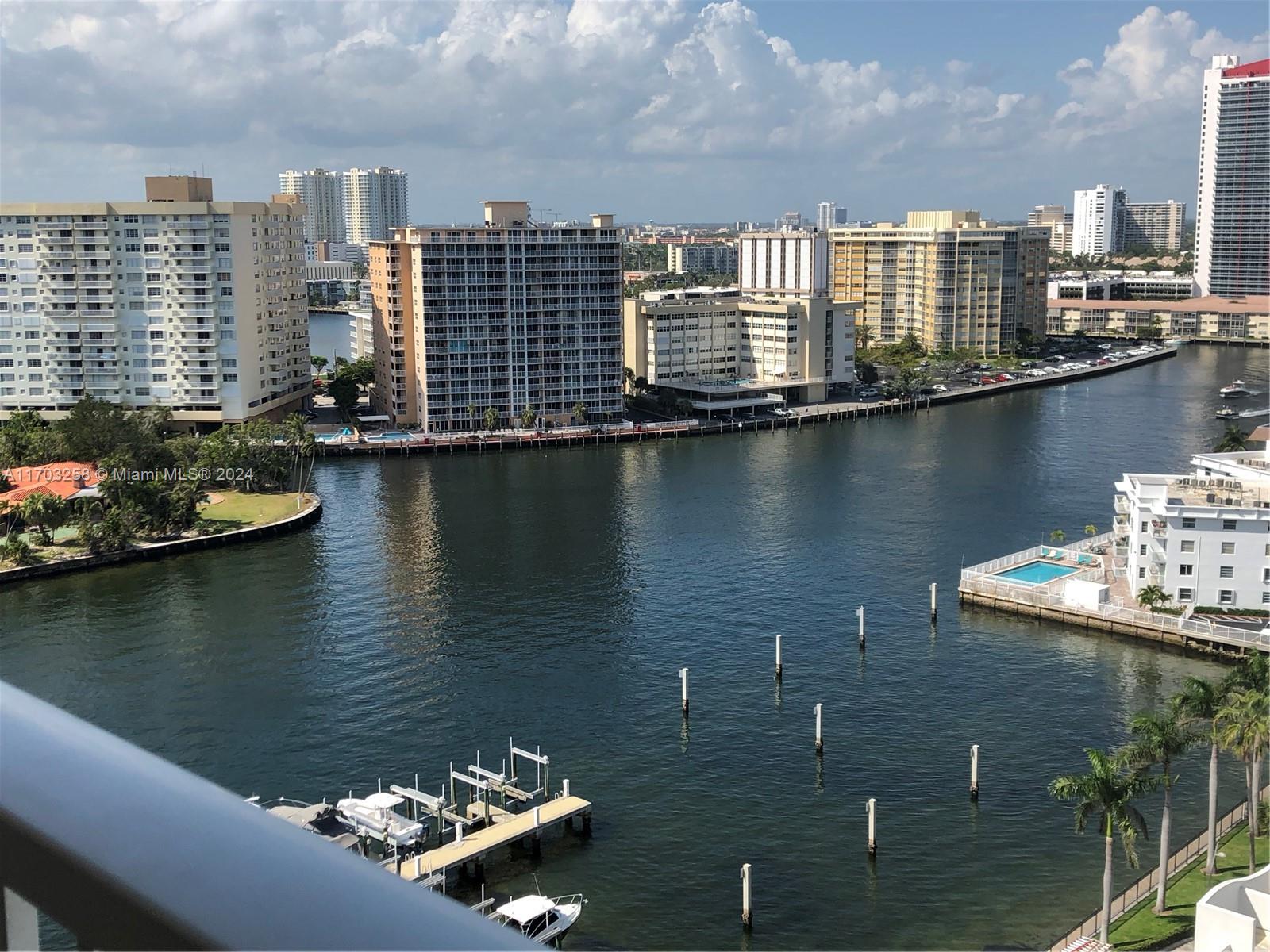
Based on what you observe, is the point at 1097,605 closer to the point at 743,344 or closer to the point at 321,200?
the point at 743,344

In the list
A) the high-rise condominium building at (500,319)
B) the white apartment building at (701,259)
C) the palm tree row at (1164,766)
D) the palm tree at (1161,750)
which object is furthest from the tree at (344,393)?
the white apartment building at (701,259)

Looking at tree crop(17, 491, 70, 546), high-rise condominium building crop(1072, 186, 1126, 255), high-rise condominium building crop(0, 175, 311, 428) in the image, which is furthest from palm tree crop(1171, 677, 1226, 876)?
high-rise condominium building crop(1072, 186, 1126, 255)

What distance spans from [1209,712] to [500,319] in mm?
15769

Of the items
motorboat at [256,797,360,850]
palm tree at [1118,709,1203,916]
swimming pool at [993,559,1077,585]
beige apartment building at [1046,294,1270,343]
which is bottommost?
motorboat at [256,797,360,850]

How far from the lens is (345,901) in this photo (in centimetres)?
37

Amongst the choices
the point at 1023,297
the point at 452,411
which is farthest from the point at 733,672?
the point at 1023,297

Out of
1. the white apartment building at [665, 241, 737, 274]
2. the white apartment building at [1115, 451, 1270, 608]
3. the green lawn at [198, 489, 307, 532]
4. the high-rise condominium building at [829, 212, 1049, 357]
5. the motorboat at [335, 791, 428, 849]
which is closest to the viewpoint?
the motorboat at [335, 791, 428, 849]

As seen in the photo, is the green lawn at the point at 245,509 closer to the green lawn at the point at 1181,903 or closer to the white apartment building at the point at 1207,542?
the white apartment building at the point at 1207,542

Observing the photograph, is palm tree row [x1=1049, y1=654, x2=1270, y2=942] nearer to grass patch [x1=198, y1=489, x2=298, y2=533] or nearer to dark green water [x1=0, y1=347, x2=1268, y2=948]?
dark green water [x1=0, y1=347, x2=1268, y2=948]

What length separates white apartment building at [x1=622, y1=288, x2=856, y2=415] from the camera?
2398cm

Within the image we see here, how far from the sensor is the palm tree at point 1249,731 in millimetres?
6293

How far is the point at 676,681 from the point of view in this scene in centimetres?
946

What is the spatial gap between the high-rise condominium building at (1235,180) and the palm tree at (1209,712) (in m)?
34.6

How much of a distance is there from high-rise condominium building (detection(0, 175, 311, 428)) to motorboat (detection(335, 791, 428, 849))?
13.7m
